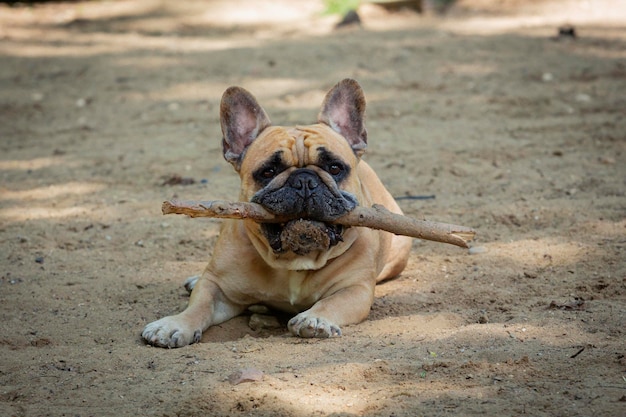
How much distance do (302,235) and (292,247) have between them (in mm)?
102

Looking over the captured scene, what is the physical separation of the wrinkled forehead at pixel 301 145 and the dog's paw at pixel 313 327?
0.83m

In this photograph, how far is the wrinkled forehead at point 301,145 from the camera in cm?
459

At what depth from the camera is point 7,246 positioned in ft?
18.8

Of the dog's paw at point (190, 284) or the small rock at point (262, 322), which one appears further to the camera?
the dog's paw at point (190, 284)

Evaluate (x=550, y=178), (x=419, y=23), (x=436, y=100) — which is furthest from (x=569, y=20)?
(x=550, y=178)

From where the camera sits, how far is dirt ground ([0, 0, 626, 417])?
3.52 metres

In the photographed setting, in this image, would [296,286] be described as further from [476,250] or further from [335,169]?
[476,250]

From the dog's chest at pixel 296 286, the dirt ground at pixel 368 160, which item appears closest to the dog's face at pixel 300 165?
the dog's chest at pixel 296 286

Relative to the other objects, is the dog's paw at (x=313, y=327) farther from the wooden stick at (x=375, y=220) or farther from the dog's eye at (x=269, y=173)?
the dog's eye at (x=269, y=173)

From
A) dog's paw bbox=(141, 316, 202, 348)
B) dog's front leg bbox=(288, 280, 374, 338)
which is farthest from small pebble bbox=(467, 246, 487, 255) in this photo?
dog's paw bbox=(141, 316, 202, 348)

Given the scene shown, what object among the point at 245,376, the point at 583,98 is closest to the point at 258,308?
the point at 245,376

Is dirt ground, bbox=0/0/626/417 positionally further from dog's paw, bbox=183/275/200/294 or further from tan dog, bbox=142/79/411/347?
tan dog, bbox=142/79/411/347

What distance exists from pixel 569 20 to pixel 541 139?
4.59 m

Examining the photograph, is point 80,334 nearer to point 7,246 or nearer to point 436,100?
point 7,246
